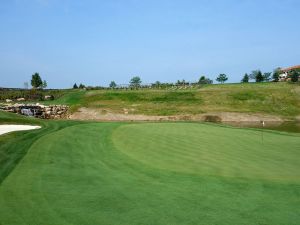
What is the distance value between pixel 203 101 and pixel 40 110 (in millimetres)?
22953

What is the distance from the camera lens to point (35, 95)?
66.8m

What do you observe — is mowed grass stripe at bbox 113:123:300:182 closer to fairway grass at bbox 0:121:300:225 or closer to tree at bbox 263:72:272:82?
fairway grass at bbox 0:121:300:225

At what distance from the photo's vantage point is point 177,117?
4800 centimetres

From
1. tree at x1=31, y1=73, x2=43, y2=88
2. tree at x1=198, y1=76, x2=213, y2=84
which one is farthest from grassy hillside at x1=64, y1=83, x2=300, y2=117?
tree at x1=31, y1=73, x2=43, y2=88

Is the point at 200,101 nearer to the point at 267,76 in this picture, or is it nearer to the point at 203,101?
the point at 203,101

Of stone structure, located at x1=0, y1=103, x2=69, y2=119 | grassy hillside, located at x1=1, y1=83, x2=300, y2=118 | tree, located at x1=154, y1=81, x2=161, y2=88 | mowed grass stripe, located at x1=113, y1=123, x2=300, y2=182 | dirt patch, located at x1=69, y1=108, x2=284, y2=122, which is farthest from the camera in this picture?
tree, located at x1=154, y1=81, x2=161, y2=88

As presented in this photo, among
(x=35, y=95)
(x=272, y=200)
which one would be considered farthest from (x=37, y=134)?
→ (x=35, y=95)

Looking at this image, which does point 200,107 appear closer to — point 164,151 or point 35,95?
point 35,95

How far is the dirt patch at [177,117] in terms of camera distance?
45.8 metres

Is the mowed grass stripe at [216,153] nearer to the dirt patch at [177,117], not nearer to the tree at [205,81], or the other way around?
the dirt patch at [177,117]

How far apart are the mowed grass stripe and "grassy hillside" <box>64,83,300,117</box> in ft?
107

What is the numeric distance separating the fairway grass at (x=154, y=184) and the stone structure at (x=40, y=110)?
32283mm

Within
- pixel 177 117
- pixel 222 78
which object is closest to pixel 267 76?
pixel 222 78

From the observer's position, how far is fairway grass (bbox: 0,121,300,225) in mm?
6980
